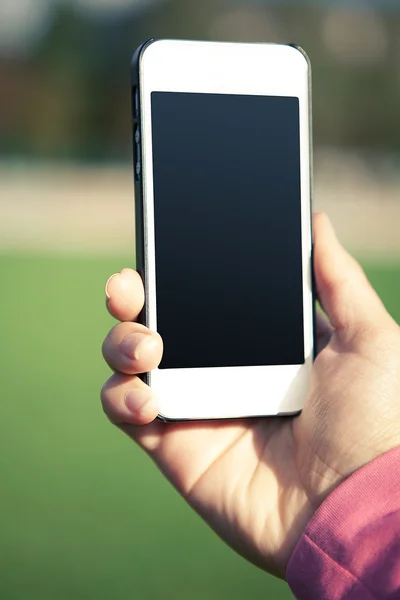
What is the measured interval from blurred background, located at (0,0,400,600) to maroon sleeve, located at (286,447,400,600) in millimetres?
1718

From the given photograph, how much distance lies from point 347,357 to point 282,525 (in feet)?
1.36

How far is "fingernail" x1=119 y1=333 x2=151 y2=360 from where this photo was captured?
196cm

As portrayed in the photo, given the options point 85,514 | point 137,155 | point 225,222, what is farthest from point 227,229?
point 85,514

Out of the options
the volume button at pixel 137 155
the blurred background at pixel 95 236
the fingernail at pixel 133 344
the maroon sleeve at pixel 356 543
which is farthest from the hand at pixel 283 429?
the blurred background at pixel 95 236

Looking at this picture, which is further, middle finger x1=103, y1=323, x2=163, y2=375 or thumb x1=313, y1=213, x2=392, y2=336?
thumb x1=313, y1=213, x2=392, y2=336

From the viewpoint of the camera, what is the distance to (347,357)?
208 centimetres

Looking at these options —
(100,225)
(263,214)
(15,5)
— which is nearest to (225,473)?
(263,214)

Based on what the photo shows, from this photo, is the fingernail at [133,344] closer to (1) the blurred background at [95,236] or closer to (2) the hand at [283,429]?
(2) the hand at [283,429]

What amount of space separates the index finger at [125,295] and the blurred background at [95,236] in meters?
1.64

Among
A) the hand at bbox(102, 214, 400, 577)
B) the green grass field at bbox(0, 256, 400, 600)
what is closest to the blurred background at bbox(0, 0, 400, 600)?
the green grass field at bbox(0, 256, 400, 600)

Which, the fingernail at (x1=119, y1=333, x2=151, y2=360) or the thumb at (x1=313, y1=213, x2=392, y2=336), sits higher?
the thumb at (x1=313, y1=213, x2=392, y2=336)

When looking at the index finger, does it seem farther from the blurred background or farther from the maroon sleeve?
the blurred background

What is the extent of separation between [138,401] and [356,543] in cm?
58

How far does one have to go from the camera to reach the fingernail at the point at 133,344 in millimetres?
1964
